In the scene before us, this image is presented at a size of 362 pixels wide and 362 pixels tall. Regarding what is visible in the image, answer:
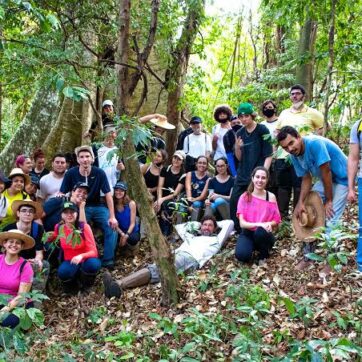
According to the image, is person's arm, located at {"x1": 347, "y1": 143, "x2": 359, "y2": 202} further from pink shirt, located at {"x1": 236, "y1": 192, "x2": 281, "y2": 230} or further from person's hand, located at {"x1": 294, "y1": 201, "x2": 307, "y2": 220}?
pink shirt, located at {"x1": 236, "y1": 192, "x2": 281, "y2": 230}

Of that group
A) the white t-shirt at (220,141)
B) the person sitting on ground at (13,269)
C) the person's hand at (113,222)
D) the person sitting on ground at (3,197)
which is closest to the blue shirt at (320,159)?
the person's hand at (113,222)

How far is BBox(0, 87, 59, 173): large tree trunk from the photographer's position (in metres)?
Result: 9.89

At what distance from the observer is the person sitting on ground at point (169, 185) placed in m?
7.71

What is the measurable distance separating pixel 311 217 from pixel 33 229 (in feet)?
11.5

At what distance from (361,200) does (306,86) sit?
4.38m

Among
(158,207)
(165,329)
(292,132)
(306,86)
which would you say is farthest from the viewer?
(306,86)

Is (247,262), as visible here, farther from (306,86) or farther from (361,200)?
(306,86)

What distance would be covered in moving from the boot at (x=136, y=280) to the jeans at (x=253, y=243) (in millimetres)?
1181

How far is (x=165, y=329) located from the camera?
454 centimetres

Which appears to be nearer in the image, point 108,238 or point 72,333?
point 72,333

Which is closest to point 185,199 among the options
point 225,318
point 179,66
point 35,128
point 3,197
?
point 225,318

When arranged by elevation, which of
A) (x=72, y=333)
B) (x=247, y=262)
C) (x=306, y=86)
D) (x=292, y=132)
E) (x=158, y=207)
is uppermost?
(x=306, y=86)

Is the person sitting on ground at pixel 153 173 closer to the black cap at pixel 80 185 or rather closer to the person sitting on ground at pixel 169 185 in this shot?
the person sitting on ground at pixel 169 185

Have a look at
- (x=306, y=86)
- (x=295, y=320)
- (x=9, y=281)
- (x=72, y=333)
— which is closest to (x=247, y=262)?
(x=295, y=320)
